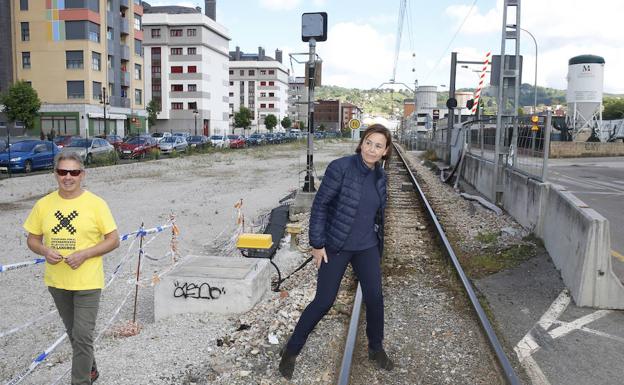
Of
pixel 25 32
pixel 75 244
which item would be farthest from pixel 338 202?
pixel 25 32

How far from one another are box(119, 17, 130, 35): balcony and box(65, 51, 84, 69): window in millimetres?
8779

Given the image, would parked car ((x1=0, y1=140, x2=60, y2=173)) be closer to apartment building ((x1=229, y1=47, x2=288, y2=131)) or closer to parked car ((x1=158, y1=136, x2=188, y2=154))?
parked car ((x1=158, y1=136, x2=188, y2=154))

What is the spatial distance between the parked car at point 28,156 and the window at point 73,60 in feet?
123

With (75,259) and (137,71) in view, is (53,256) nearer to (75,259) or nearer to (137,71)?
(75,259)

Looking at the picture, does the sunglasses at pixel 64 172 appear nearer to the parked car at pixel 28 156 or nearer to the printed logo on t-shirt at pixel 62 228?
the printed logo on t-shirt at pixel 62 228

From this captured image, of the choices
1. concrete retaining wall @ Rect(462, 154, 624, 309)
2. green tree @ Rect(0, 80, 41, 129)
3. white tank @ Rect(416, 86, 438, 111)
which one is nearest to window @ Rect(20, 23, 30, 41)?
green tree @ Rect(0, 80, 41, 129)

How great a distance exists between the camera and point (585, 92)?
46.5m

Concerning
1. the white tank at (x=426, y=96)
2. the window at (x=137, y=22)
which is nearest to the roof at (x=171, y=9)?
the window at (x=137, y=22)

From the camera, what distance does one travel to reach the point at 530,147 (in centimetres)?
1145

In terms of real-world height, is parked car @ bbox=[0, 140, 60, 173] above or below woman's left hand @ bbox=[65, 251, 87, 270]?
below

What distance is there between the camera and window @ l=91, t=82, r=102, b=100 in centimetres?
6223

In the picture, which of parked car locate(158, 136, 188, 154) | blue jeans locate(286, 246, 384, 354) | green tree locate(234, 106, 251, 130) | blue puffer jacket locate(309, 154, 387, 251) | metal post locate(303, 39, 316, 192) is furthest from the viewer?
green tree locate(234, 106, 251, 130)

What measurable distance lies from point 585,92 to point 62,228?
161 ft

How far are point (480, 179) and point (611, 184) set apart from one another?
5.96 meters
